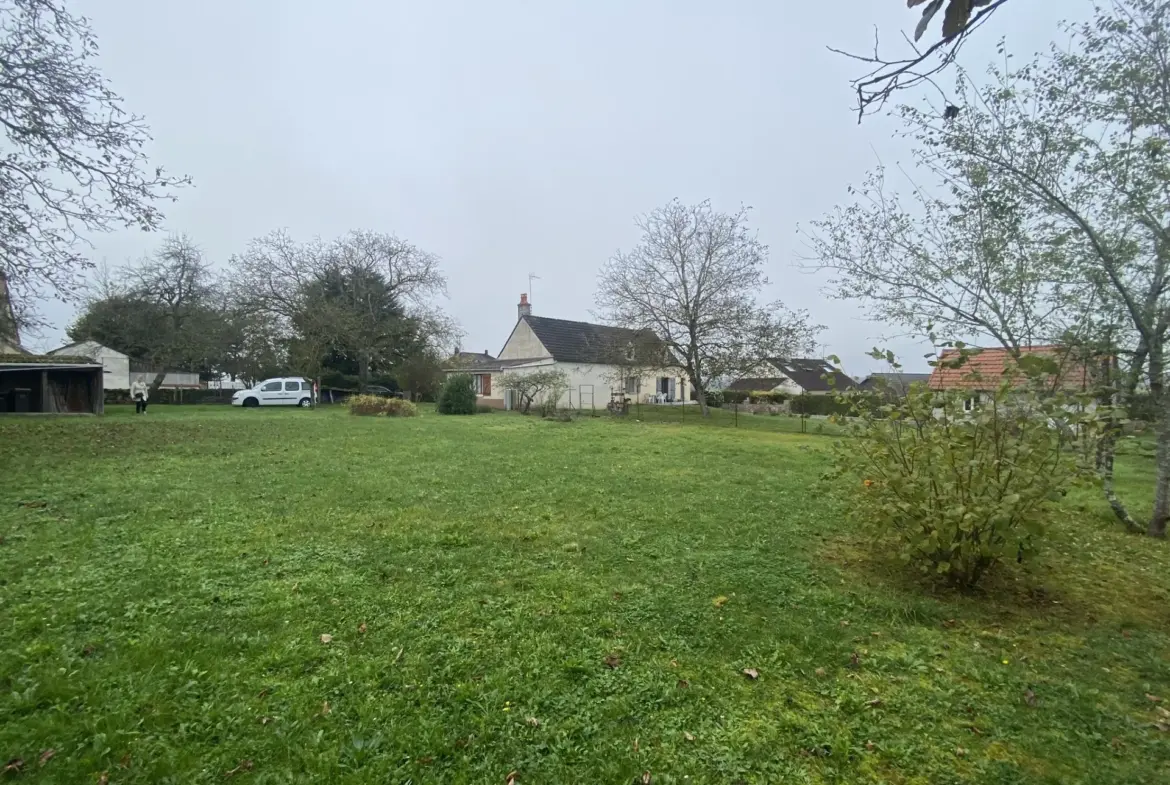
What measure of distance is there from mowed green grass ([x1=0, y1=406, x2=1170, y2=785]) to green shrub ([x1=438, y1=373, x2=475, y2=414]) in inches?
697

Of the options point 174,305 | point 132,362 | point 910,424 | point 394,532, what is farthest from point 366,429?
point 132,362

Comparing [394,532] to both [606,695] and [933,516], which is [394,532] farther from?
[933,516]

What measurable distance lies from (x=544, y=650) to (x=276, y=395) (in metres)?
27.6

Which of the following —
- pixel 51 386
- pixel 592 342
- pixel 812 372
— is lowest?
pixel 51 386

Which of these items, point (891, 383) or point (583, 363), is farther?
point (583, 363)

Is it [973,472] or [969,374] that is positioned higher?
[969,374]

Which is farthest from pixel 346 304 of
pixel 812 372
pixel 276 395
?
pixel 812 372

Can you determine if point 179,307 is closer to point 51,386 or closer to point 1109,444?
point 51,386

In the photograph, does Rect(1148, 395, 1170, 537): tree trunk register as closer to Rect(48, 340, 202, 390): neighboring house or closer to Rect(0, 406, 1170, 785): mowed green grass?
Rect(0, 406, 1170, 785): mowed green grass

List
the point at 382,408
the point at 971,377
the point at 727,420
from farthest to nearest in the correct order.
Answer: the point at 727,420, the point at 382,408, the point at 971,377

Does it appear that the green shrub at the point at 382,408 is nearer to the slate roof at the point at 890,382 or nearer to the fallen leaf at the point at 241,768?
the slate roof at the point at 890,382

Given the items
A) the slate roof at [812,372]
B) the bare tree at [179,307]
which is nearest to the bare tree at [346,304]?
the bare tree at [179,307]

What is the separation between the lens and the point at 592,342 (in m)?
31.9

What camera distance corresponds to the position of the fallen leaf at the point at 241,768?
2.12 m
